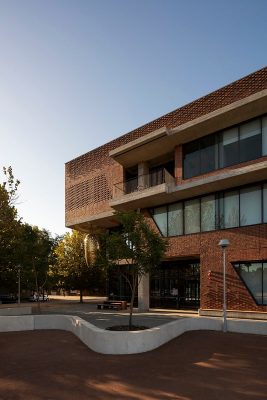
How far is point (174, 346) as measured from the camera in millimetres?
14008

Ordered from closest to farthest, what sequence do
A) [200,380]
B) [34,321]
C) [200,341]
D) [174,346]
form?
[200,380], [174,346], [200,341], [34,321]

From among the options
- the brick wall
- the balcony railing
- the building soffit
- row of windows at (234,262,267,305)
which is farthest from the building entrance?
the building soffit

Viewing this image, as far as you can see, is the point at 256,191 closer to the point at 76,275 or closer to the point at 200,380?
the point at 200,380

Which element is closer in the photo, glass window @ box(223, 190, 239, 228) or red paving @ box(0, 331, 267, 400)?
red paving @ box(0, 331, 267, 400)

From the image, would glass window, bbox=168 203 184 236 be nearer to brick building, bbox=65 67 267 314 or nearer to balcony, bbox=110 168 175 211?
brick building, bbox=65 67 267 314

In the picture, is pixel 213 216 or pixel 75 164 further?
pixel 75 164

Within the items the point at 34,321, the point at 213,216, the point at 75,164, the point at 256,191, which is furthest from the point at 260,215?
the point at 75,164

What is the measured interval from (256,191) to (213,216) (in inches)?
122

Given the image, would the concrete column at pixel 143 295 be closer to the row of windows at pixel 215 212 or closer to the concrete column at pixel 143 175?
the row of windows at pixel 215 212

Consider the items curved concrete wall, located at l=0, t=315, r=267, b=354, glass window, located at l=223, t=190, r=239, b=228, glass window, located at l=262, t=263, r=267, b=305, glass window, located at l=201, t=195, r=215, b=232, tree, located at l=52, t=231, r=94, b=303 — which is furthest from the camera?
tree, located at l=52, t=231, r=94, b=303

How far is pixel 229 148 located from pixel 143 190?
6332 millimetres

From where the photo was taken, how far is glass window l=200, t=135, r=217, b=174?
2450cm

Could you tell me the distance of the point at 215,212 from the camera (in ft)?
81.3

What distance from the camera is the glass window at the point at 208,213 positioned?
24930 mm
